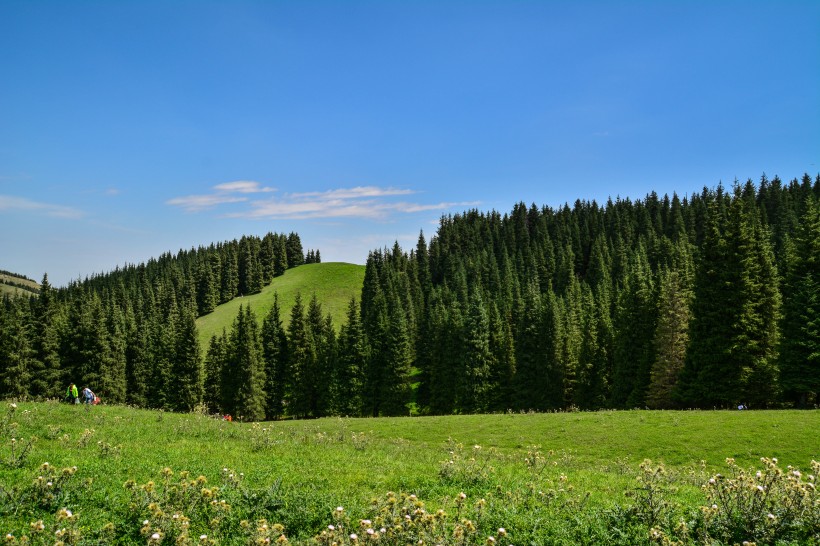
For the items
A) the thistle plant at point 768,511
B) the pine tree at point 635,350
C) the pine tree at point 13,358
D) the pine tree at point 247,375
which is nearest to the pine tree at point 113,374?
the pine tree at point 13,358

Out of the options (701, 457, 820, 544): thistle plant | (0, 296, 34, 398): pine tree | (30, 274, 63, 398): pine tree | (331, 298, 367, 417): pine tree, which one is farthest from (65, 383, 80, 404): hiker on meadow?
(331, 298, 367, 417): pine tree

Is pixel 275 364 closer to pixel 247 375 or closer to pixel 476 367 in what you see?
pixel 247 375

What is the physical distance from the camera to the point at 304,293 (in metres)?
154

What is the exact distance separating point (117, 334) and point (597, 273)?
110 m

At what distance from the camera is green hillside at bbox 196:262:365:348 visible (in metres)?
132

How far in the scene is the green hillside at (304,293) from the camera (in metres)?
132

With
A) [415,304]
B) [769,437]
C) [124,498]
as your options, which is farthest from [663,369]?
[415,304]

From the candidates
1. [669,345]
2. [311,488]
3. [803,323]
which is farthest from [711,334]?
[311,488]

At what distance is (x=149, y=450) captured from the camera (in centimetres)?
1572

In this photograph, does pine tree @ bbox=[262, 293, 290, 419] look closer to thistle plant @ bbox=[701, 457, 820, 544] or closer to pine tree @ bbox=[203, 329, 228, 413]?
pine tree @ bbox=[203, 329, 228, 413]

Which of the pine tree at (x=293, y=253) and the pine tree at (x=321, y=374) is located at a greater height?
the pine tree at (x=293, y=253)

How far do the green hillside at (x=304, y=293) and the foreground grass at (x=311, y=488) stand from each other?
103 m

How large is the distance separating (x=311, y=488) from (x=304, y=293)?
147 meters

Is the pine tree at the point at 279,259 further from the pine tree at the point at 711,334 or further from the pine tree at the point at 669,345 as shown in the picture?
the pine tree at the point at 711,334
